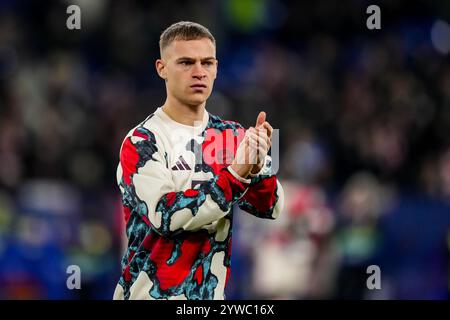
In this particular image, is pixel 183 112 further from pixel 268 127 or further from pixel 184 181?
pixel 268 127

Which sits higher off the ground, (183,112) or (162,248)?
(183,112)

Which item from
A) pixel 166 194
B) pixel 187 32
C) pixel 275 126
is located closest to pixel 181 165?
pixel 166 194

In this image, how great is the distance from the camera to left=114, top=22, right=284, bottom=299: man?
Result: 3889mm

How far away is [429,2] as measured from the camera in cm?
1153

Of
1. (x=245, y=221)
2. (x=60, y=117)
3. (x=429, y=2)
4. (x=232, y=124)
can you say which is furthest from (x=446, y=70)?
(x=232, y=124)

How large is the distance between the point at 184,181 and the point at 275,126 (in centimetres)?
551

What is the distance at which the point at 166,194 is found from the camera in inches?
154

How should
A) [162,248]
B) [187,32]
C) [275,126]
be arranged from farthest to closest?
[275,126], [187,32], [162,248]

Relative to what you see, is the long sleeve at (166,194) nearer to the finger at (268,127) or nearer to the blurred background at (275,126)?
the finger at (268,127)

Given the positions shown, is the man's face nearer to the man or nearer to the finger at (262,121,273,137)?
the man

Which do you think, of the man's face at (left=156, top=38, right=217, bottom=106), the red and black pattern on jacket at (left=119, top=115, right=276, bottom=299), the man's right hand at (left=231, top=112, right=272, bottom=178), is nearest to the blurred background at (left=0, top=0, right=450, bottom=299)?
the red and black pattern on jacket at (left=119, top=115, right=276, bottom=299)

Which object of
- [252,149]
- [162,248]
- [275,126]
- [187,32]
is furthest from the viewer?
[275,126]

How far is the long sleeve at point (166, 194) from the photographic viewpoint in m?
Result: 3.85
